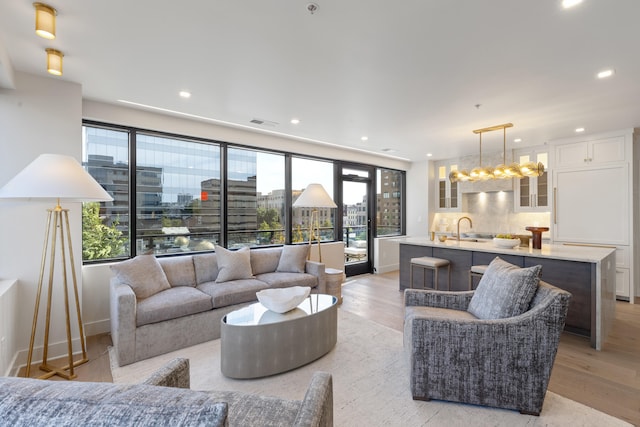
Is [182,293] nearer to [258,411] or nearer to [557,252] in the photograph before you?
[258,411]

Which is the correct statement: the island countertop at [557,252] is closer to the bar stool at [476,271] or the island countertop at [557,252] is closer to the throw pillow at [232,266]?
the bar stool at [476,271]

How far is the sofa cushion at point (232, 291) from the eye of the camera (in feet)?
10.5

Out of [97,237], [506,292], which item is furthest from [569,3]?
[97,237]

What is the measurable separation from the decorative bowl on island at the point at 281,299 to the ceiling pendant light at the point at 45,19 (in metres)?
2.40

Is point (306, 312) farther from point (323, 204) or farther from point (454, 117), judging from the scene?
point (454, 117)

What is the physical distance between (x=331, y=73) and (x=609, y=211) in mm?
4959

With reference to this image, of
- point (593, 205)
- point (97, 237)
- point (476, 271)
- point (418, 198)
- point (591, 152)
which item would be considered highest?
point (591, 152)

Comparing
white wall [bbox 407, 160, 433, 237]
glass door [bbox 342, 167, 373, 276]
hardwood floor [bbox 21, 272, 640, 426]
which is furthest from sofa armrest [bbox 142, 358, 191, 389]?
white wall [bbox 407, 160, 433, 237]

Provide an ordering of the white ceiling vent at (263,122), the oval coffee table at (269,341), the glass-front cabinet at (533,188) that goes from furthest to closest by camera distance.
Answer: the glass-front cabinet at (533,188) < the white ceiling vent at (263,122) < the oval coffee table at (269,341)

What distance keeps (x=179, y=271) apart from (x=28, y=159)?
5.68 ft

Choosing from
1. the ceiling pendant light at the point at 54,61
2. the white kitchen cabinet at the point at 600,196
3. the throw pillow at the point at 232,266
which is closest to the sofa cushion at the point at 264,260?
the throw pillow at the point at 232,266

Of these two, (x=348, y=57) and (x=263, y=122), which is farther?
(x=263, y=122)

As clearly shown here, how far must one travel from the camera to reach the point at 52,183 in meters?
2.21

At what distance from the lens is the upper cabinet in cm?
463
